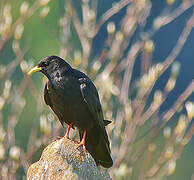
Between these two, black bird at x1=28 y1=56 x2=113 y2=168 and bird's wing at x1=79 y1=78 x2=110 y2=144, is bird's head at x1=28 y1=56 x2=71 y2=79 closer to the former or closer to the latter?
black bird at x1=28 y1=56 x2=113 y2=168

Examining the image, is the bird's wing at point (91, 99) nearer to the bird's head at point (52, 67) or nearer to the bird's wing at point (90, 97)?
the bird's wing at point (90, 97)

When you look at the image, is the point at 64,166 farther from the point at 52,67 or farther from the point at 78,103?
the point at 52,67

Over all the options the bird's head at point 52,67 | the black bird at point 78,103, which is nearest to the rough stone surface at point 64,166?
the black bird at point 78,103

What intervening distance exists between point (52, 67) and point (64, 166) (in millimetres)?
1789

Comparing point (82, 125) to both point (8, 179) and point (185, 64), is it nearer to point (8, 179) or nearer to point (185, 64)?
point (8, 179)

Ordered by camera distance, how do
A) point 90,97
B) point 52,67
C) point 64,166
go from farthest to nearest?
point 52,67 → point 90,97 → point 64,166

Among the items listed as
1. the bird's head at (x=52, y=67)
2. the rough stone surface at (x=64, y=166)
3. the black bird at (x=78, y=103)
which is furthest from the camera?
the bird's head at (x=52, y=67)

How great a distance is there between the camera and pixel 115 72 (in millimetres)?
7727

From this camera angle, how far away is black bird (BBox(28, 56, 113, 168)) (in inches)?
242

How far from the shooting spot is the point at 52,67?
6.35 m

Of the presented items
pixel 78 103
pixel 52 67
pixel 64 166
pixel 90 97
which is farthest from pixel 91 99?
pixel 64 166

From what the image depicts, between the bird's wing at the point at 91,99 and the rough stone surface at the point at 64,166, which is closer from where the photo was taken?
the rough stone surface at the point at 64,166

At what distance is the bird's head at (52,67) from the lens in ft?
20.6

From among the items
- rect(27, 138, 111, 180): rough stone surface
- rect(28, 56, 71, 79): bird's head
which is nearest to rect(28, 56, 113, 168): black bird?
rect(28, 56, 71, 79): bird's head
